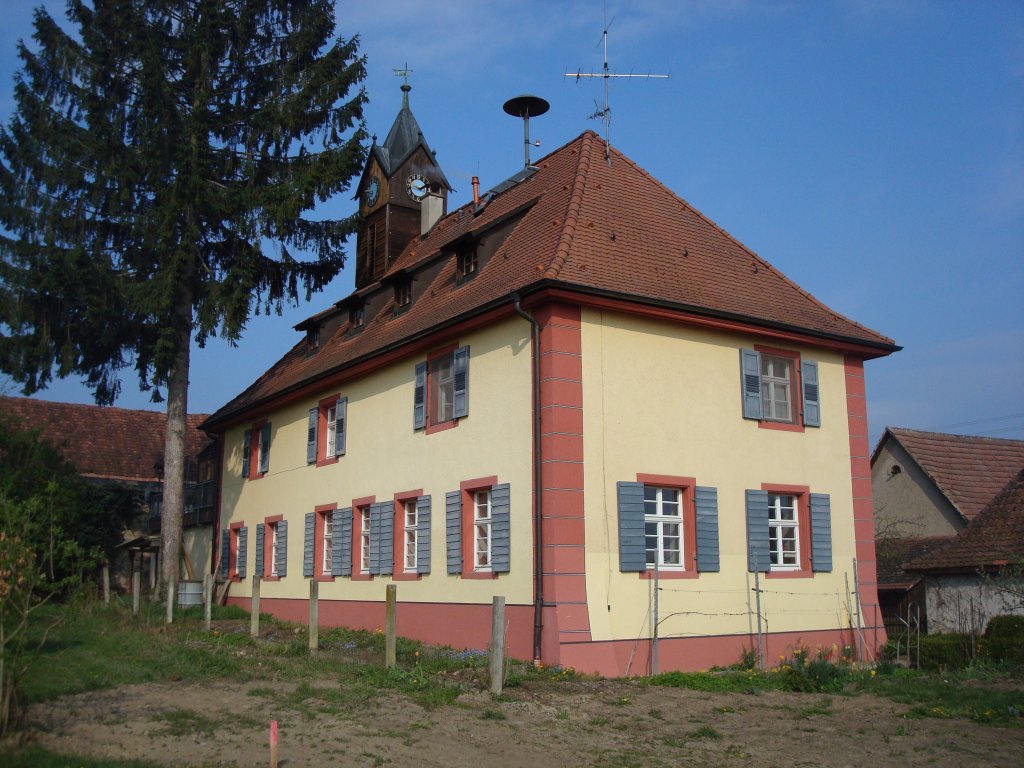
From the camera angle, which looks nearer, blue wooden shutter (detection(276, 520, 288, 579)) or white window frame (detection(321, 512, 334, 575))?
white window frame (detection(321, 512, 334, 575))

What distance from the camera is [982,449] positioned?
29.5m

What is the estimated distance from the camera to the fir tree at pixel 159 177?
22.8 meters

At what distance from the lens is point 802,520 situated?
17500 millimetres

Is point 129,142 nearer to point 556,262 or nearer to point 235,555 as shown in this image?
point 235,555

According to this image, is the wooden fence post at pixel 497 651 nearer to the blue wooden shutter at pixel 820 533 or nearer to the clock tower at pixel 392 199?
the blue wooden shutter at pixel 820 533

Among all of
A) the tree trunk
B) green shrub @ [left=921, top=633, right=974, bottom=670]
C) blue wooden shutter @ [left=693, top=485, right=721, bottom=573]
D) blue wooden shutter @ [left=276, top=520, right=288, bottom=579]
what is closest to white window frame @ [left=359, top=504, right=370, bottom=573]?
blue wooden shutter @ [left=276, top=520, right=288, bottom=579]

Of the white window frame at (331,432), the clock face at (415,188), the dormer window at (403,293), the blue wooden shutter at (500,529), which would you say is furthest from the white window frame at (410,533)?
the clock face at (415,188)

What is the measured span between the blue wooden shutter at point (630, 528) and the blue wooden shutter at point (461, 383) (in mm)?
3150

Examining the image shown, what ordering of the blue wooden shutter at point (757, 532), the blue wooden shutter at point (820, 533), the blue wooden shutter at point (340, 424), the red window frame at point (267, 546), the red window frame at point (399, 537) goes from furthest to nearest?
the red window frame at point (267, 546), the blue wooden shutter at point (340, 424), the red window frame at point (399, 537), the blue wooden shutter at point (820, 533), the blue wooden shutter at point (757, 532)

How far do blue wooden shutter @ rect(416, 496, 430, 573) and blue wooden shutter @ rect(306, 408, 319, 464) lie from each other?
5509 millimetres

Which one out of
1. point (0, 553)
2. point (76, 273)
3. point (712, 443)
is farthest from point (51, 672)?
point (76, 273)

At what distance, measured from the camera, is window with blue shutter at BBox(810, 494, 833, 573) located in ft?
56.8

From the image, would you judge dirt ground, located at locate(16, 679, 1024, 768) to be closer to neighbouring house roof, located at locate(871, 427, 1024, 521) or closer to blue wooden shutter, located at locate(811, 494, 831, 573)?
blue wooden shutter, located at locate(811, 494, 831, 573)

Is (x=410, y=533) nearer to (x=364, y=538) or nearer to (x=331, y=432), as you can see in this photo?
(x=364, y=538)
